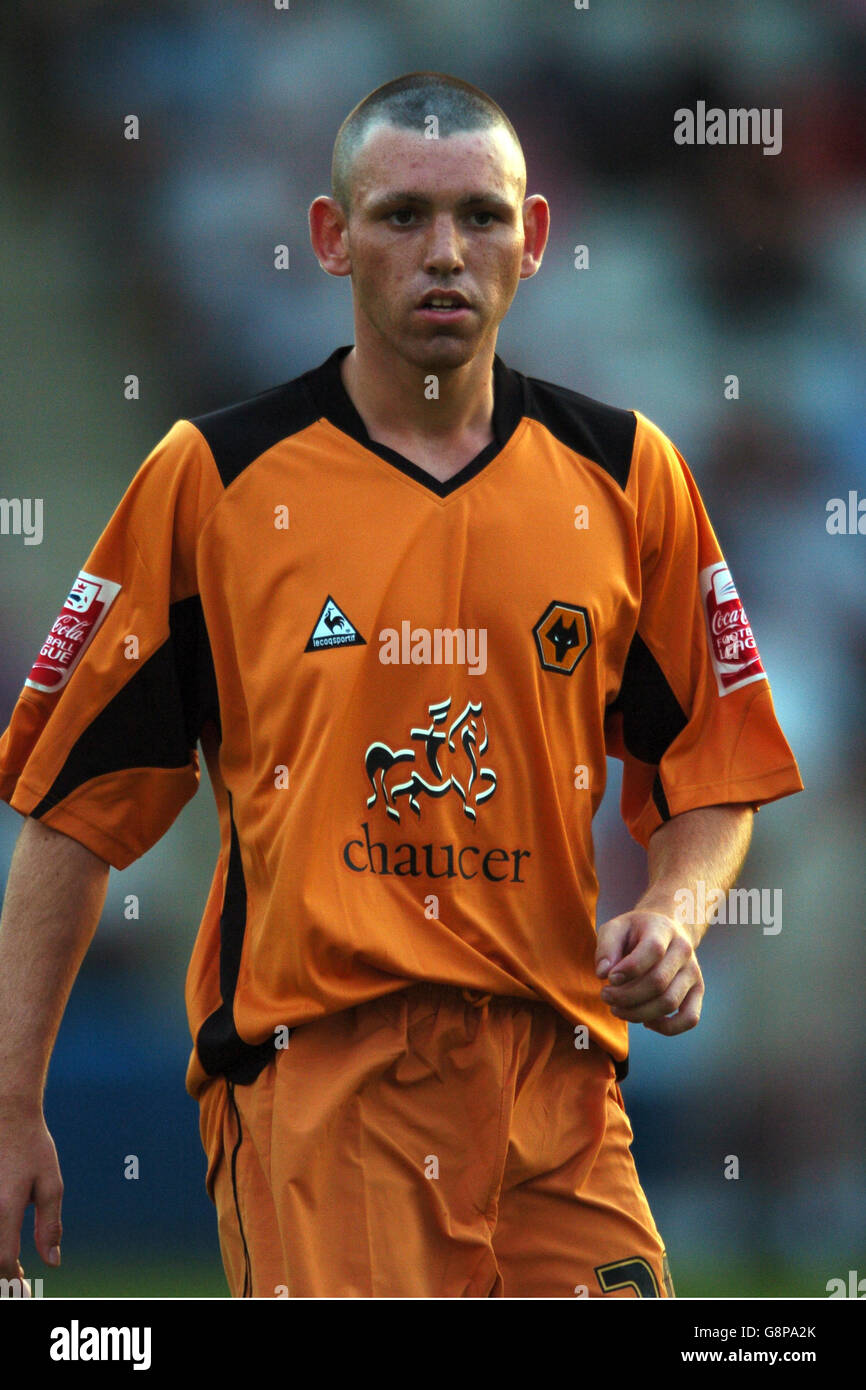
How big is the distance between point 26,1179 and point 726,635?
1068 mm

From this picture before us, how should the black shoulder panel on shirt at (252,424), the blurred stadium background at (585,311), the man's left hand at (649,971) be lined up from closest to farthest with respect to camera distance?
the man's left hand at (649,971) < the black shoulder panel on shirt at (252,424) < the blurred stadium background at (585,311)

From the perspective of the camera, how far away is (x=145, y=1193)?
3771 mm

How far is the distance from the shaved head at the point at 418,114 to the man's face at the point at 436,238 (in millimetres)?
14

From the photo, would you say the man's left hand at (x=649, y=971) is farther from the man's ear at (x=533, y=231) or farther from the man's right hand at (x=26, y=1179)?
the man's ear at (x=533, y=231)

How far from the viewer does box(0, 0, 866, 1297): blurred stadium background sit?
4031mm

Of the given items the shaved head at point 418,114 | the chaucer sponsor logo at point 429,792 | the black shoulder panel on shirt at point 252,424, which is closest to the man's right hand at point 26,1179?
the chaucer sponsor logo at point 429,792

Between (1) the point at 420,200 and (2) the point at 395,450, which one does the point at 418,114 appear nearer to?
(1) the point at 420,200

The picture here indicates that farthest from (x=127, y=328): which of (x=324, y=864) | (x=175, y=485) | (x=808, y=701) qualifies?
(x=324, y=864)

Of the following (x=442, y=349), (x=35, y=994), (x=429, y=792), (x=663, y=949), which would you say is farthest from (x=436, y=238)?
(x=35, y=994)

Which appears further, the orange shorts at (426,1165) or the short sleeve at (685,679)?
the short sleeve at (685,679)

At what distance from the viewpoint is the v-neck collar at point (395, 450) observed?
213 cm

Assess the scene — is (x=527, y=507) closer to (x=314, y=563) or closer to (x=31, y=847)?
(x=314, y=563)

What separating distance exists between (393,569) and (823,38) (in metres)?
2.98

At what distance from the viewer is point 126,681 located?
210 centimetres
